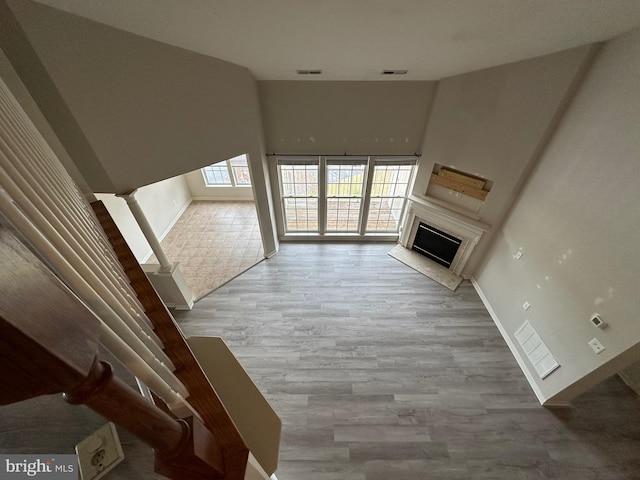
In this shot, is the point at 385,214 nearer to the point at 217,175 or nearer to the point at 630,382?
the point at 630,382

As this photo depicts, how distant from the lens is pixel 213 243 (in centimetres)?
603

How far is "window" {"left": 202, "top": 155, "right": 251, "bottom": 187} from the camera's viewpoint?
7.27 meters

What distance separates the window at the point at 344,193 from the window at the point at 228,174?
100 inches

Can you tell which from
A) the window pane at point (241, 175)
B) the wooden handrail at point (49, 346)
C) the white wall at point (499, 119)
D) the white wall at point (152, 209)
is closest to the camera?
the wooden handrail at point (49, 346)

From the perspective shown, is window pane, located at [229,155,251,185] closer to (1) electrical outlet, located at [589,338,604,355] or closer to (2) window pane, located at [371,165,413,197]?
(2) window pane, located at [371,165,413,197]

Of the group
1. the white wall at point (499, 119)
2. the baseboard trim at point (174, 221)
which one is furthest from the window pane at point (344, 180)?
the baseboard trim at point (174, 221)

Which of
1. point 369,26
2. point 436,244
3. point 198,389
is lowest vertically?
point 436,244

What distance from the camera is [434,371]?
363cm

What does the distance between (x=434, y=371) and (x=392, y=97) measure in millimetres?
4224

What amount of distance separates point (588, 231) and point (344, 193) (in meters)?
3.68

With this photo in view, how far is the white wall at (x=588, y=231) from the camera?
97.0 inches

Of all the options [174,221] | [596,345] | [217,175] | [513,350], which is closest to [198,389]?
[596,345]

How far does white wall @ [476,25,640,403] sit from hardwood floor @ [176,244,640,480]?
52 cm

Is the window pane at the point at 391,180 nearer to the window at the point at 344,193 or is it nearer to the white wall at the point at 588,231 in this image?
the window at the point at 344,193
